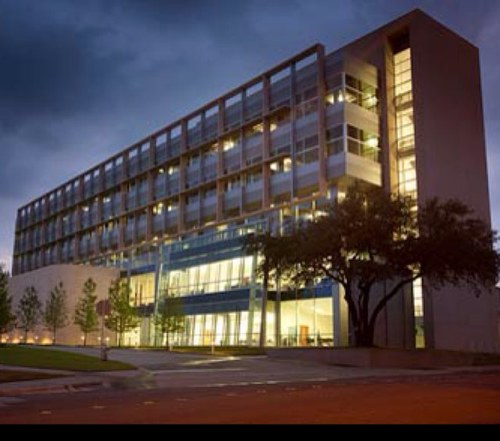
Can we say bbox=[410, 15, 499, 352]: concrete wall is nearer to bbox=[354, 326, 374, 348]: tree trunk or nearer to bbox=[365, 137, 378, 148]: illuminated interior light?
bbox=[365, 137, 378, 148]: illuminated interior light

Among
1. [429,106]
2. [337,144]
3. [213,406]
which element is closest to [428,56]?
[429,106]

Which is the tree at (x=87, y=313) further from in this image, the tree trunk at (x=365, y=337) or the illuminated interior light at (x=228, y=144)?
the tree trunk at (x=365, y=337)

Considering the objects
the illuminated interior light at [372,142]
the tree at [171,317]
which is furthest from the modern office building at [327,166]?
the tree at [171,317]

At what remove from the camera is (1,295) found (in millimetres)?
48844

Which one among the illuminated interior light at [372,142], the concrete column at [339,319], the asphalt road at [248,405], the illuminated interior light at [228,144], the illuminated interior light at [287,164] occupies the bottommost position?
the asphalt road at [248,405]

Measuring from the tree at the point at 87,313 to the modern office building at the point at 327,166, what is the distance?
23.2ft

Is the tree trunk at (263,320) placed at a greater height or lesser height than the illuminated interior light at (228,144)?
lesser

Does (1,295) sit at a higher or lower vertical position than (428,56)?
lower

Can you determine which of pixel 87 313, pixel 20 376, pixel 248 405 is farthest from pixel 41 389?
pixel 87 313

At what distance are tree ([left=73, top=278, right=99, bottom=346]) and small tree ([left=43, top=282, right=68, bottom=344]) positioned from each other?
2.19 meters

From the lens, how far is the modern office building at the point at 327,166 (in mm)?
57312

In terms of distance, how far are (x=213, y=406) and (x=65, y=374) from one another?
481 inches

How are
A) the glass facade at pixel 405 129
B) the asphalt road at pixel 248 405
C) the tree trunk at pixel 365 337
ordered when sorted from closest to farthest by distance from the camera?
the asphalt road at pixel 248 405 < the tree trunk at pixel 365 337 < the glass facade at pixel 405 129
